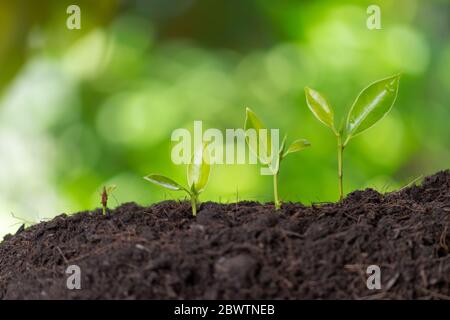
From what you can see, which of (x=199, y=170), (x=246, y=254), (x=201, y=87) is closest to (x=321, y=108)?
(x=199, y=170)

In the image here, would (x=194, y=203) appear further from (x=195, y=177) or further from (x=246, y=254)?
(x=246, y=254)

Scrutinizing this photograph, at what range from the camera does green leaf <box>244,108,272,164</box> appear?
1219 mm

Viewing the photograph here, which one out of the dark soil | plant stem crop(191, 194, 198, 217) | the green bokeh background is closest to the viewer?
the dark soil

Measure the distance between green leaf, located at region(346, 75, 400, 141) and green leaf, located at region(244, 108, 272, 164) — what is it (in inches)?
6.4

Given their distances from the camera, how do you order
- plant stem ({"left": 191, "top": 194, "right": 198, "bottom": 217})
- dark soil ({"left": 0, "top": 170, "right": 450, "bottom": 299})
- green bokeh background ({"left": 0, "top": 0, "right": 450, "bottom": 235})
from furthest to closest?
1. green bokeh background ({"left": 0, "top": 0, "right": 450, "bottom": 235})
2. plant stem ({"left": 191, "top": 194, "right": 198, "bottom": 217})
3. dark soil ({"left": 0, "top": 170, "right": 450, "bottom": 299})

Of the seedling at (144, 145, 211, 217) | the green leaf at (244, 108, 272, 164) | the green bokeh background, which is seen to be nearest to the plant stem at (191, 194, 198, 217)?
the seedling at (144, 145, 211, 217)

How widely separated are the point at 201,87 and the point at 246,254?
1.68 metres

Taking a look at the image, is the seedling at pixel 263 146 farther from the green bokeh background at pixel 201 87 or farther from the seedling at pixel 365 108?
the green bokeh background at pixel 201 87

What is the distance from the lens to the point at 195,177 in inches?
47.3

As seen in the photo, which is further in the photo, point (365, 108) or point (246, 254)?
point (365, 108)

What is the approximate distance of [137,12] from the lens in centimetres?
265

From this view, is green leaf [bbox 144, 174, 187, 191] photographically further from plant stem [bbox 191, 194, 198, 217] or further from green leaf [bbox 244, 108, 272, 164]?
green leaf [bbox 244, 108, 272, 164]

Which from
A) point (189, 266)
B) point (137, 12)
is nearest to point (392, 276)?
point (189, 266)

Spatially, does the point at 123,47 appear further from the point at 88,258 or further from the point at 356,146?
the point at 88,258
